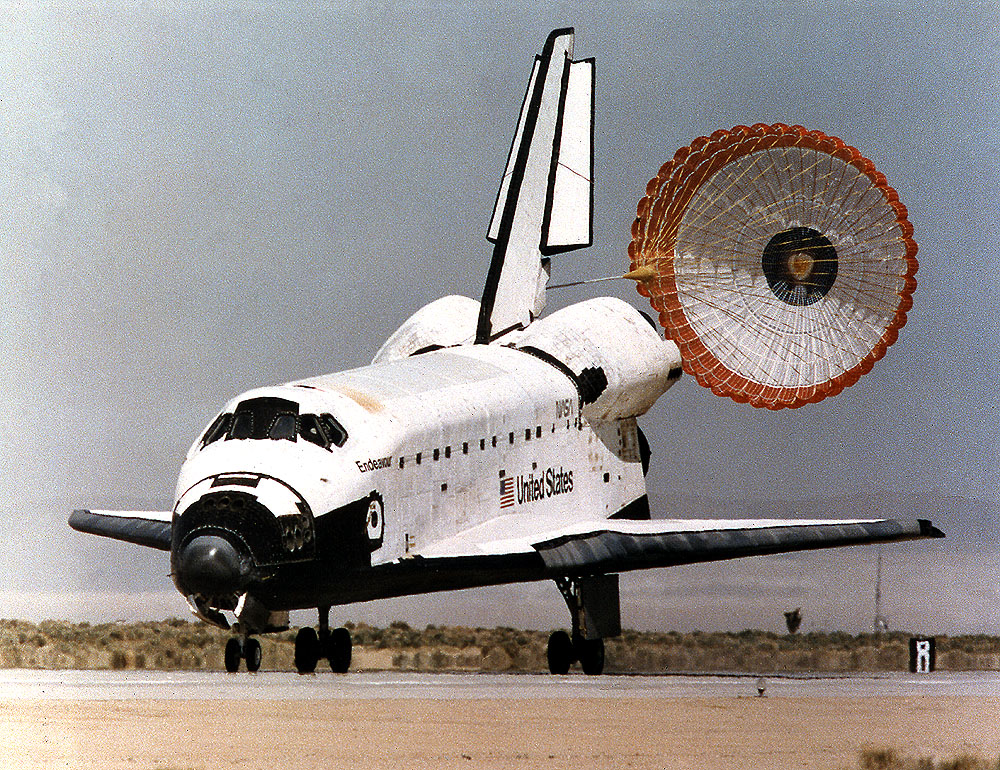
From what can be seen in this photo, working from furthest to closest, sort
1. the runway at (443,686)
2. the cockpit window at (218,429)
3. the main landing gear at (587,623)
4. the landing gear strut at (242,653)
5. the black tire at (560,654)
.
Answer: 1. the black tire at (560,654)
2. the main landing gear at (587,623)
3. the landing gear strut at (242,653)
4. the runway at (443,686)
5. the cockpit window at (218,429)

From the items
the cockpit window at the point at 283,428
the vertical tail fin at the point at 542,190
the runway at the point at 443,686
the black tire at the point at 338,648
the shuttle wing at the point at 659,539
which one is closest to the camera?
the cockpit window at the point at 283,428

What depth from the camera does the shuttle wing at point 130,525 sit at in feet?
65.2

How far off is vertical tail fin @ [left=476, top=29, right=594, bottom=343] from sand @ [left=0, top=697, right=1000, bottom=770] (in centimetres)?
725

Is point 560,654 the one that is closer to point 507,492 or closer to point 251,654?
point 507,492

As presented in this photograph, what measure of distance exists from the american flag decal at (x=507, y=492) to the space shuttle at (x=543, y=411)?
3 cm

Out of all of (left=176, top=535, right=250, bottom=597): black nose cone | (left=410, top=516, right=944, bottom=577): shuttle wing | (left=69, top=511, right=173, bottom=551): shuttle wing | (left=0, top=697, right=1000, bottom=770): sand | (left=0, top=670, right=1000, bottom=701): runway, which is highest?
(left=69, top=511, right=173, bottom=551): shuttle wing

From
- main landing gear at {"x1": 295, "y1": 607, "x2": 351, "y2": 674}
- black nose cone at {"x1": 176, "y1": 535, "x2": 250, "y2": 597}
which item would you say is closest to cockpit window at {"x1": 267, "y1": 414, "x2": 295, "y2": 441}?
black nose cone at {"x1": 176, "y1": 535, "x2": 250, "y2": 597}

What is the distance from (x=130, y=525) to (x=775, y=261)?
796 cm

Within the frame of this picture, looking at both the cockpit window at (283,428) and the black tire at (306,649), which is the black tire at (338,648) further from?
the cockpit window at (283,428)

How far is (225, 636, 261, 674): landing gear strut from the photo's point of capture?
54.8 ft

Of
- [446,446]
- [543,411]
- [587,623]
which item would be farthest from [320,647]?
[543,411]

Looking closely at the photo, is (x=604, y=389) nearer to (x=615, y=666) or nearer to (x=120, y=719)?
(x=615, y=666)

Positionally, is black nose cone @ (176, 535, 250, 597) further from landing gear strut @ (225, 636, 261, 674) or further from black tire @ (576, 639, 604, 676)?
black tire @ (576, 639, 604, 676)

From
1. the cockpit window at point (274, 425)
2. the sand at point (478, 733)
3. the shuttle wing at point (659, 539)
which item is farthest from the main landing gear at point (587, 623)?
the cockpit window at point (274, 425)
